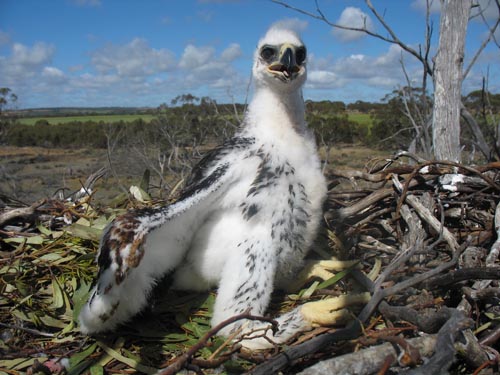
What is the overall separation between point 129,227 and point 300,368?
1053mm

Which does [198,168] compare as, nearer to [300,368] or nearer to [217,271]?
[217,271]

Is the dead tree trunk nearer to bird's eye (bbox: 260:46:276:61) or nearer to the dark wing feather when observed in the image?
bird's eye (bbox: 260:46:276:61)

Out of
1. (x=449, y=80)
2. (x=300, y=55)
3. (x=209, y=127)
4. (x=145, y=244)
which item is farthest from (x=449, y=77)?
(x=209, y=127)

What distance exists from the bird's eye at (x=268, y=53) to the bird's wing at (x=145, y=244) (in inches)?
25.5

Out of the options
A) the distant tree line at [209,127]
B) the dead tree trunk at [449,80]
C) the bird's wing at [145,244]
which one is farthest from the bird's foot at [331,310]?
the distant tree line at [209,127]

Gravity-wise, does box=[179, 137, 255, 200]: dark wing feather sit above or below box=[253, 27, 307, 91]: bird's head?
below

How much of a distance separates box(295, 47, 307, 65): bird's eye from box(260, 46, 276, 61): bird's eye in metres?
0.17

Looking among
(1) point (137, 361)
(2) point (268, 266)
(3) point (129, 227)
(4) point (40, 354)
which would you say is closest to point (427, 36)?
(2) point (268, 266)

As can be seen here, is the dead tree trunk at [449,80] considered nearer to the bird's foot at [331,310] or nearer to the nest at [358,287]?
the nest at [358,287]

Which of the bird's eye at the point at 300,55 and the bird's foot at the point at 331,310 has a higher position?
the bird's eye at the point at 300,55

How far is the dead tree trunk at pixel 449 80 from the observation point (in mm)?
3877

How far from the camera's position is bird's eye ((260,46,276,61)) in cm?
301

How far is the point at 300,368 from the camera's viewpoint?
1.85m

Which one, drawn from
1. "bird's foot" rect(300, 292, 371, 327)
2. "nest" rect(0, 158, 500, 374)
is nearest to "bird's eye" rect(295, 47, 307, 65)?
"nest" rect(0, 158, 500, 374)
